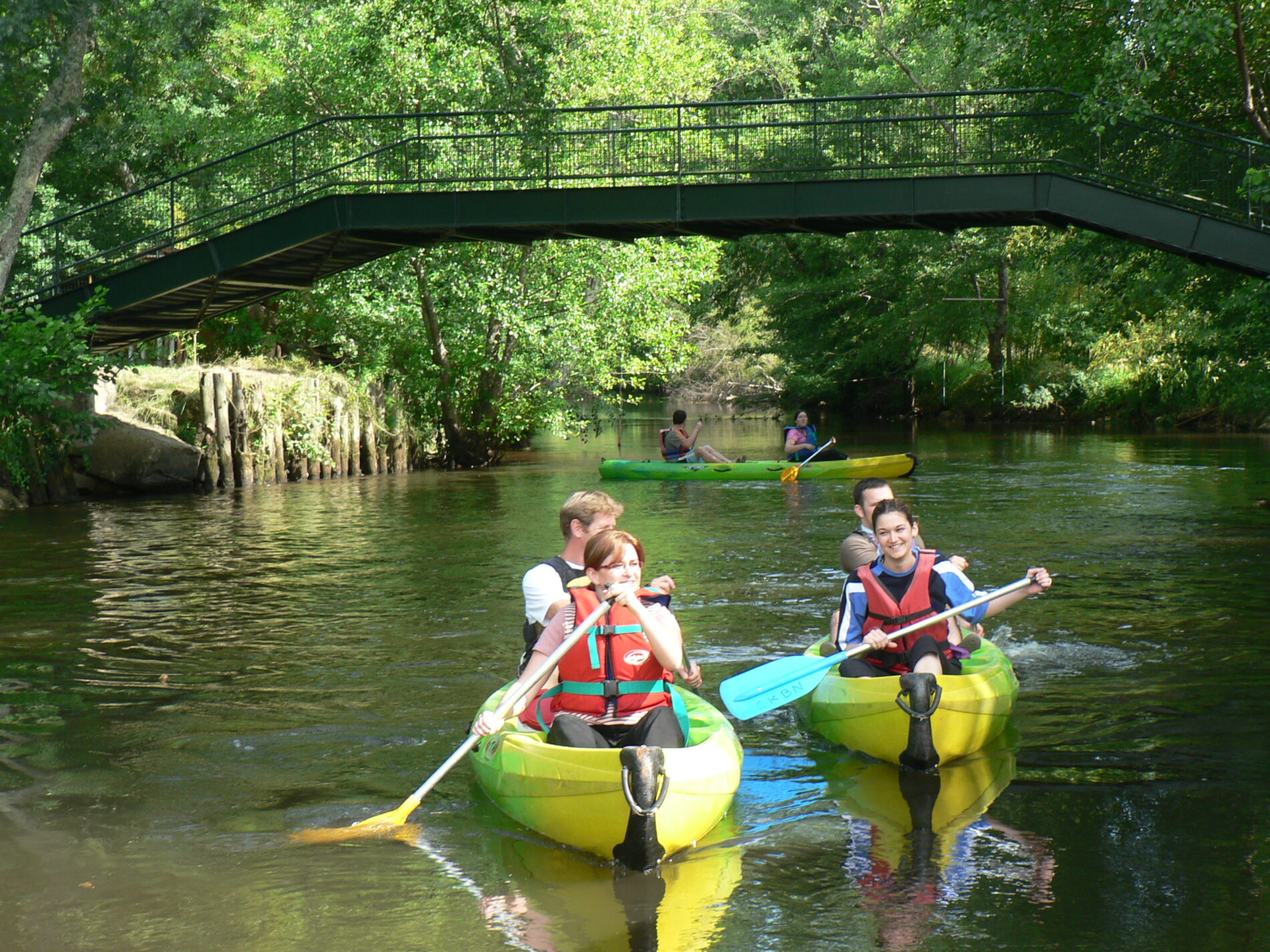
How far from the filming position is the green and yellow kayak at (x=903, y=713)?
6.17 m

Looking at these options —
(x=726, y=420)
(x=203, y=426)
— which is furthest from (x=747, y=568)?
(x=726, y=420)

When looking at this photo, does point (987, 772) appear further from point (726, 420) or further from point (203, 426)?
point (726, 420)

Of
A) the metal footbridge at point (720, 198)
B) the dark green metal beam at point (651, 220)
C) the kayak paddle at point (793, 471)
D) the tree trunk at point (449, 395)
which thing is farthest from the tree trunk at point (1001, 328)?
the dark green metal beam at point (651, 220)

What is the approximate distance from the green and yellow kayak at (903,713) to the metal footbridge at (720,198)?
1023cm

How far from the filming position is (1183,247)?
15453 millimetres

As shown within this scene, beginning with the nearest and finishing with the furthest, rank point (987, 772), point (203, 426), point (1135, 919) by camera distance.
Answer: point (1135, 919) < point (987, 772) < point (203, 426)

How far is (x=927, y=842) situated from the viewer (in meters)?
5.30

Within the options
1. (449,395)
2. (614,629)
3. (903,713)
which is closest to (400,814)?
(614,629)

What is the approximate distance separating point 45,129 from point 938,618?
16.6 m

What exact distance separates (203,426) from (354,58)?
847 cm

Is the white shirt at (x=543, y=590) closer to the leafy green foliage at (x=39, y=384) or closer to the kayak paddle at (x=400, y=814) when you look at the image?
the kayak paddle at (x=400, y=814)

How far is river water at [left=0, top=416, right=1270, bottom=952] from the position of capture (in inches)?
181

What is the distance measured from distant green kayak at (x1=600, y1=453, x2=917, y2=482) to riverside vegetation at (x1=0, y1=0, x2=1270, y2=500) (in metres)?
3.96

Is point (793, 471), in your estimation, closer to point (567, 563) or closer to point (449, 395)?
point (449, 395)
